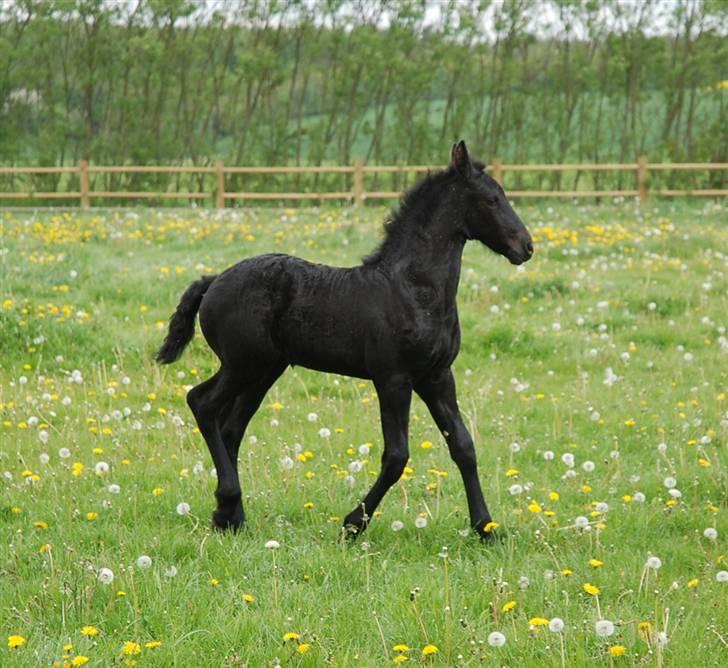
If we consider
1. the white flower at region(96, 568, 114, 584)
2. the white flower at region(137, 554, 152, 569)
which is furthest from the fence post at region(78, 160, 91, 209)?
the white flower at region(96, 568, 114, 584)

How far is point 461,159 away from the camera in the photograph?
5965 mm

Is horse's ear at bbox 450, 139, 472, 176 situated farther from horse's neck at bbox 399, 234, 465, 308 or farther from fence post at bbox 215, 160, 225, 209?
fence post at bbox 215, 160, 225, 209

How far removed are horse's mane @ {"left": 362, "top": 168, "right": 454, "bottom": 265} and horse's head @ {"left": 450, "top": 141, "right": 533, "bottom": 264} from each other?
0.10 m

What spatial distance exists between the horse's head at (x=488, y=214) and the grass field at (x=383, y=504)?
139 cm

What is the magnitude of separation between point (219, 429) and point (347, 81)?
86.7 ft

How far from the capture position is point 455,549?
232 inches

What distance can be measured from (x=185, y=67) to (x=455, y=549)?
91.7 ft

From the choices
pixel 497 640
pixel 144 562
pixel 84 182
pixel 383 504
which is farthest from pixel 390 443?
pixel 84 182

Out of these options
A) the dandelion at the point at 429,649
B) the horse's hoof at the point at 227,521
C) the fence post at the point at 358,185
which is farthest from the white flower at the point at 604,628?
the fence post at the point at 358,185

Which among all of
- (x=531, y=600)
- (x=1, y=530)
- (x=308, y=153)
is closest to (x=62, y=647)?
(x=1, y=530)

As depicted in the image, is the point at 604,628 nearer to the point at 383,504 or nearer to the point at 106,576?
the point at 106,576

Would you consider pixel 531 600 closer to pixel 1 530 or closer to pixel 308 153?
pixel 1 530

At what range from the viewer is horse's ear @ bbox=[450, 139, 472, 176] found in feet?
19.4

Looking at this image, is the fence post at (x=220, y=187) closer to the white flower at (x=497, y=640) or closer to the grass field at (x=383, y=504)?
the grass field at (x=383, y=504)
